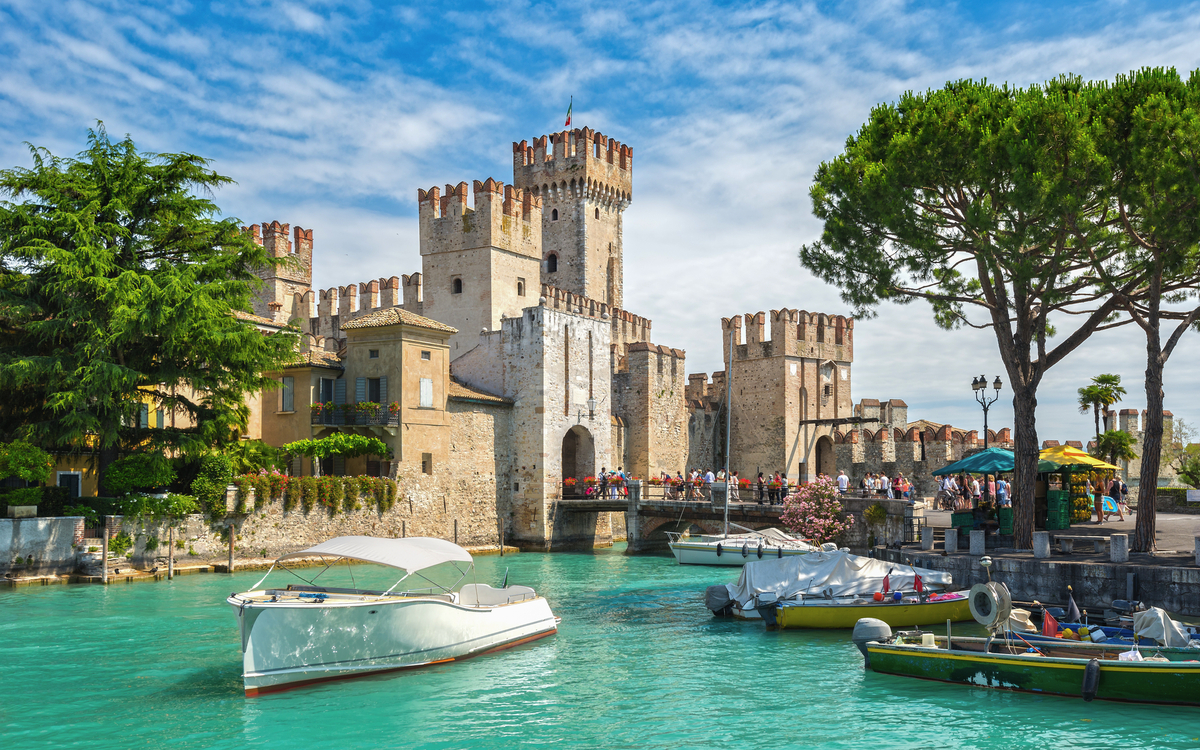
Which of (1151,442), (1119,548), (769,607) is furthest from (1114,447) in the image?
(769,607)

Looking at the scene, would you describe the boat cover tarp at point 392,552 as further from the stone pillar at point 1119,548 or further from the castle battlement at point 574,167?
the castle battlement at point 574,167

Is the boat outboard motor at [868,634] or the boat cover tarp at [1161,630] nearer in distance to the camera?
the boat cover tarp at [1161,630]

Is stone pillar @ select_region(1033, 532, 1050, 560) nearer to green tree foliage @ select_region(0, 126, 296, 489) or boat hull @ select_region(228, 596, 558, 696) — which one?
boat hull @ select_region(228, 596, 558, 696)

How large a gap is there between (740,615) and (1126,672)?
7.97 meters

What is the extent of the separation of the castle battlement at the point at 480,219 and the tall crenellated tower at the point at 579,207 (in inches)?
307

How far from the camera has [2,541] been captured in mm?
21953

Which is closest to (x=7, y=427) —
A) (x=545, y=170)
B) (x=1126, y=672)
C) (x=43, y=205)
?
(x=43, y=205)

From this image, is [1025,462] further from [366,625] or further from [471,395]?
[471,395]

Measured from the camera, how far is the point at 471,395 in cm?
3384

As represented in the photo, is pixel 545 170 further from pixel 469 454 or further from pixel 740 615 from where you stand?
pixel 740 615

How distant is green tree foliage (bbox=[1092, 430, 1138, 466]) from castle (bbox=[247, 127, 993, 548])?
16.4 ft

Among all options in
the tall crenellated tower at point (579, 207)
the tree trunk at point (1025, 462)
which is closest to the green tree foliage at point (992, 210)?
the tree trunk at point (1025, 462)

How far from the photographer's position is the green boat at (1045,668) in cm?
1140

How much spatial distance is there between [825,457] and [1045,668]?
31.2 meters
